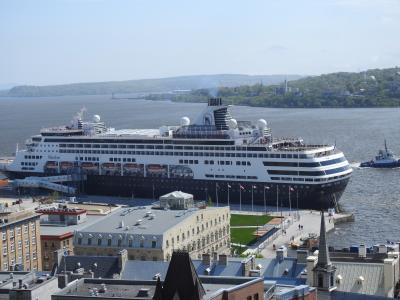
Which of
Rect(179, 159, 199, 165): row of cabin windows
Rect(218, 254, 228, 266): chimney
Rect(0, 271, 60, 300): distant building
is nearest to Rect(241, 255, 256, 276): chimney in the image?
Rect(218, 254, 228, 266): chimney

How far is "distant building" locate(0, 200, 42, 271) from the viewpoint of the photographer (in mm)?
51531

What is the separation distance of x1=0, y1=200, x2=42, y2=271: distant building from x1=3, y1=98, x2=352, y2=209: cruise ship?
35848 mm

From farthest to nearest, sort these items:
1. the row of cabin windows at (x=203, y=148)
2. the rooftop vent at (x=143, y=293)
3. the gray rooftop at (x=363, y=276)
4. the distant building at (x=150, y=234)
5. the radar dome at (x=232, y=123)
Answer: the radar dome at (x=232, y=123) < the row of cabin windows at (x=203, y=148) < the distant building at (x=150, y=234) < the gray rooftop at (x=363, y=276) < the rooftop vent at (x=143, y=293)

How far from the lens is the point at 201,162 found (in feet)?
312

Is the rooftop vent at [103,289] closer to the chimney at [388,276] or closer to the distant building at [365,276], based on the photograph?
the distant building at [365,276]

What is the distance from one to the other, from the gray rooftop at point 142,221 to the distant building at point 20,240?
10.5ft

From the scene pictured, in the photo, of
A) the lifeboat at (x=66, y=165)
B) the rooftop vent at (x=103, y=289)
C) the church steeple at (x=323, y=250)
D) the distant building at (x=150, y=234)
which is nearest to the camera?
the rooftop vent at (x=103, y=289)

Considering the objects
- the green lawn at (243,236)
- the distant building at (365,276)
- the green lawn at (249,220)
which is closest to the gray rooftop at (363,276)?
the distant building at (365,276)

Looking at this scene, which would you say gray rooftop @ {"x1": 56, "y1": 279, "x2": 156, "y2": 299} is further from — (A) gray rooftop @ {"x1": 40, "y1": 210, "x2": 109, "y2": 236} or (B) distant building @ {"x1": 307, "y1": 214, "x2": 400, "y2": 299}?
(A) gray rooftop @ {"x1": 40, "y1": 210, "x2": 109, "y2": 236}

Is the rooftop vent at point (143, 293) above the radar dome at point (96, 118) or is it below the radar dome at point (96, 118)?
below

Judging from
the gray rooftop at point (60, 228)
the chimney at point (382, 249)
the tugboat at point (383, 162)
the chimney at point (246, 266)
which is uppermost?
the chimney at point (382, 249)

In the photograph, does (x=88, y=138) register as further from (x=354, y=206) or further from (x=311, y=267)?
(x=311, y=267)

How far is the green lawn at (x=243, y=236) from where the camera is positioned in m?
68.2

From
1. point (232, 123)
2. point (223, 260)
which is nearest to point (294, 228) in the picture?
point (232, 123)
